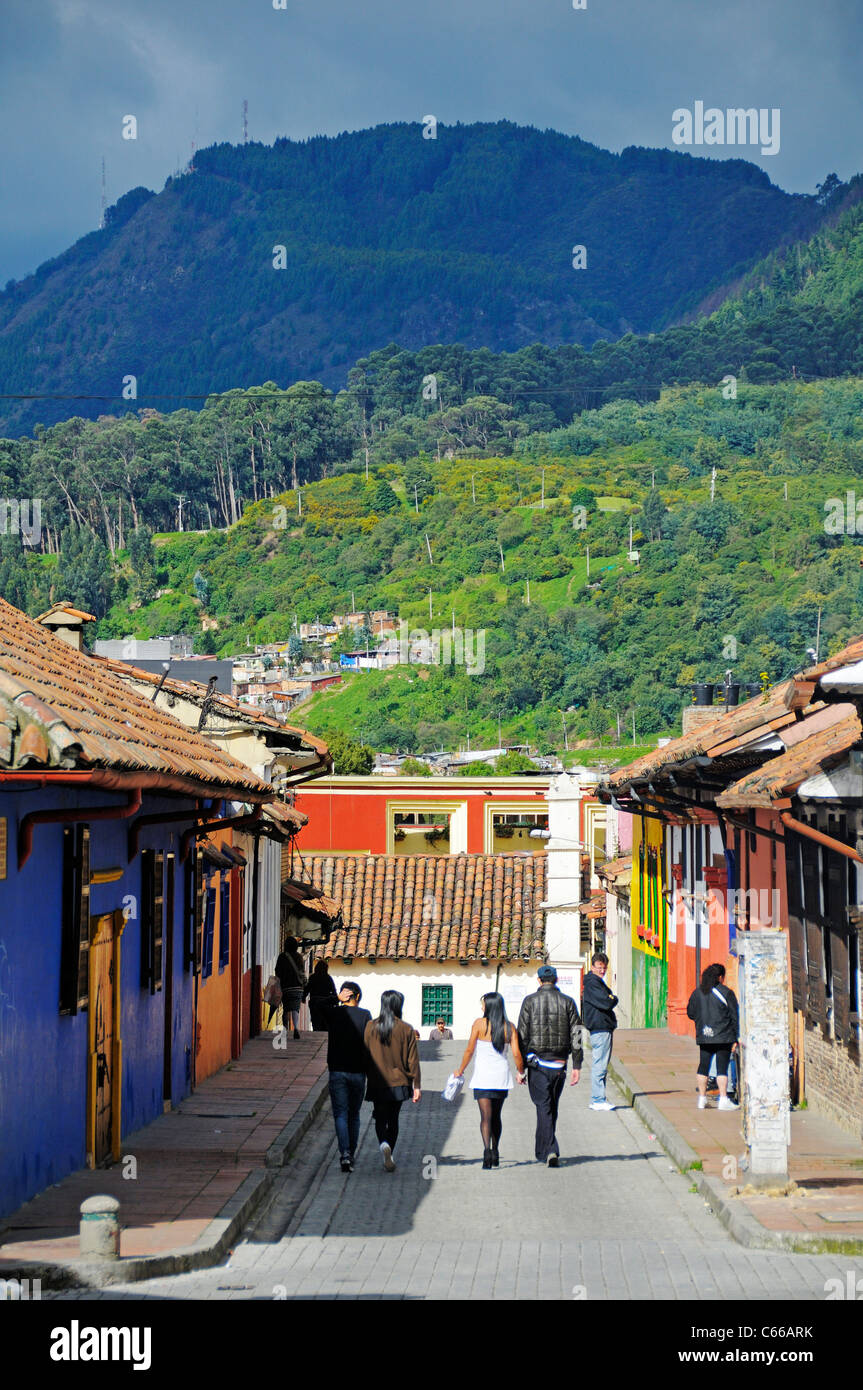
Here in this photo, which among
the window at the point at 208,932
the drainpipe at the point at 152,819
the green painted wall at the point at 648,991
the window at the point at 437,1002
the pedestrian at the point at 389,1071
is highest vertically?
the drainpipe at the point at 152,819

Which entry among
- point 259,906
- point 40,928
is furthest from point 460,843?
point 40,928

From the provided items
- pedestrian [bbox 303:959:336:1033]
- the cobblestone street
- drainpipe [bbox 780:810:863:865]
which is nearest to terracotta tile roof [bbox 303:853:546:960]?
pedestrian [bbox 303:959:336:1033]

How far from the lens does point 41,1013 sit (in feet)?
34.4

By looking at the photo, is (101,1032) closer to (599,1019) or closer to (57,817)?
(57,817)

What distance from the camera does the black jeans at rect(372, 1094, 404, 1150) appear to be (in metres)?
13.8

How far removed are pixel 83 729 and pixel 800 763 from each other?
6.52m

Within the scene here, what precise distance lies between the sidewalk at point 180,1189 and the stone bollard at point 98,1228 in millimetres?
77

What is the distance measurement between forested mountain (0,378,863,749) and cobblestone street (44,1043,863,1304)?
96992 mm

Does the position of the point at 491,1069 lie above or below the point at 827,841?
below

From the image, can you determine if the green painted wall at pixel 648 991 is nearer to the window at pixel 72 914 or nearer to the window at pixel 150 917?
the window at pixel 150 917

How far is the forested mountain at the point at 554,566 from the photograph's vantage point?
401ft

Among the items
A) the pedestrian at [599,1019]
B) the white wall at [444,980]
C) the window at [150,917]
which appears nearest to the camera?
the window at [150,917]

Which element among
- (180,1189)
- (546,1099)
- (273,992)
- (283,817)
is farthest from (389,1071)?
(273,992)

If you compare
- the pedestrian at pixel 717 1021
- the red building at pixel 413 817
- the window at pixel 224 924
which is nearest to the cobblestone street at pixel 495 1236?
the pedestrian at pixel 717 1021
